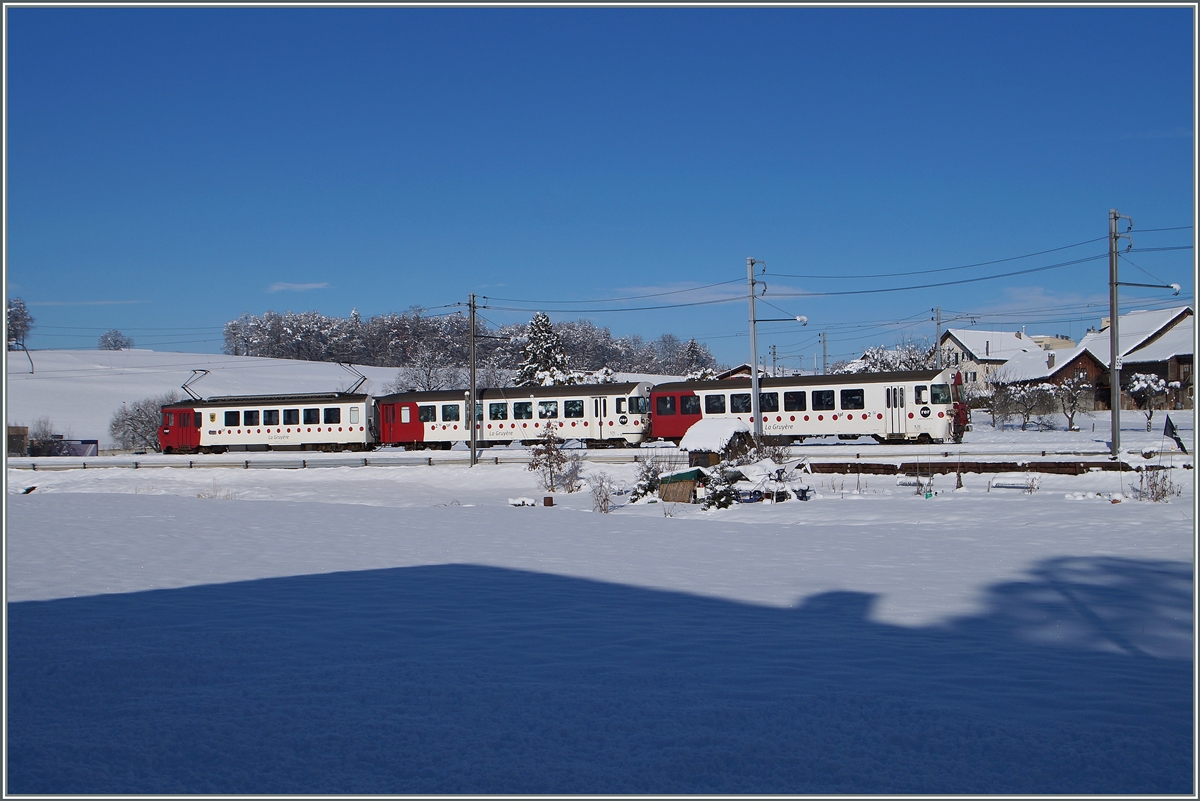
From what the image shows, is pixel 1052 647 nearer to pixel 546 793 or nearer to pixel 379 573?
pixel 546 793

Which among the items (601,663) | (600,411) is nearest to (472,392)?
(600,411)

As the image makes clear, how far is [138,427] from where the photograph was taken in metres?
54.3

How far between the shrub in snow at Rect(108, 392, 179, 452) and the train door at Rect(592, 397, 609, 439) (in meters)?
31.0

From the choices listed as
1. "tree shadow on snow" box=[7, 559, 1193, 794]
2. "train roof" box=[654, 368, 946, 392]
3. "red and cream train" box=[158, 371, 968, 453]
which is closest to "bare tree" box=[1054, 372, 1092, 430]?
"red and cream train" box=[158, 371, 968, 453]

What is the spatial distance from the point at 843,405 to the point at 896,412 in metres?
1.97

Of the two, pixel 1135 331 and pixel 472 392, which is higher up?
pixel 1135 331

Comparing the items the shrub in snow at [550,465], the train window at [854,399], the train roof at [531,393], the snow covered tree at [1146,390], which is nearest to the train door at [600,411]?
the train roof at [531,393]

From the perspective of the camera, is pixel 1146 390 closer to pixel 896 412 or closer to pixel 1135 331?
pixel 1135 331

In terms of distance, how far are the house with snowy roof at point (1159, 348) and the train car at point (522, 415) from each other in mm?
35910

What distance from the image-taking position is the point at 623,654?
6152 mm

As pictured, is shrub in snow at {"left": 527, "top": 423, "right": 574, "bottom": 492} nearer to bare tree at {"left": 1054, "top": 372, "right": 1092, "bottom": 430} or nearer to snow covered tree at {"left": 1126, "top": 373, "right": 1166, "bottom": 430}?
bare tree at {"left": 1054, "top": 372, "right": 1092, "bottom": 430}

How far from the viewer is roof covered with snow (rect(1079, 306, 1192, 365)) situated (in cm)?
6056

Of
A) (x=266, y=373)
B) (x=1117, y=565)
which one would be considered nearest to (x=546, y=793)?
(x=1117, y=565)

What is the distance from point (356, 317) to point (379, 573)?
127162 mm
